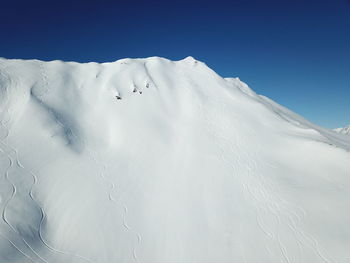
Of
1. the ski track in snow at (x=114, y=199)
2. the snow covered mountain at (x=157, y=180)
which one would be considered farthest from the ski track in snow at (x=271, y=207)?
the ski track in snow at (x=114, y=199)

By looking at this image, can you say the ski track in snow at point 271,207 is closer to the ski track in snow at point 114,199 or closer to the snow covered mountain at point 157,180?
the snow covered mountain at point 157,180

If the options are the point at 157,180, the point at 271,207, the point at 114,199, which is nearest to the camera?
the point at 271,207

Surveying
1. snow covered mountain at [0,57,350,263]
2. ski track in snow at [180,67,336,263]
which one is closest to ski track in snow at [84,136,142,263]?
snow covered mountain at [0,57,350,263]

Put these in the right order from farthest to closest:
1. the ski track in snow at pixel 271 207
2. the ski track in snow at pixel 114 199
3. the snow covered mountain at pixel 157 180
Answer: the ski track in snow at pixel 114 199 < the snow covered mountain at pixel 157 180 < the ski track in snow at pixel 271 207

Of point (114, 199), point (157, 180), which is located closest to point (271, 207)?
point (157, 180)

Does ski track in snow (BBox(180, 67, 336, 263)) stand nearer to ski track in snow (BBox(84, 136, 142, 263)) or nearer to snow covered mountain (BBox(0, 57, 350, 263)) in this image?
snow covered mountain (BBox(0, 57, 350, 263))

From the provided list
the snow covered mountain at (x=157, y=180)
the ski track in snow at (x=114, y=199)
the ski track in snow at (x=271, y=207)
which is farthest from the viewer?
the ski track in snow at (x=114, y=199)

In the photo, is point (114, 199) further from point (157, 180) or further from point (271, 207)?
point (271, 207)

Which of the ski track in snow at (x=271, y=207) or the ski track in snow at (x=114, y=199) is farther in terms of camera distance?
the ski track in snow at (x=114, y=199)

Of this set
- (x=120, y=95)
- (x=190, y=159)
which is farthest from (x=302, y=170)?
(x=120, y=95)
